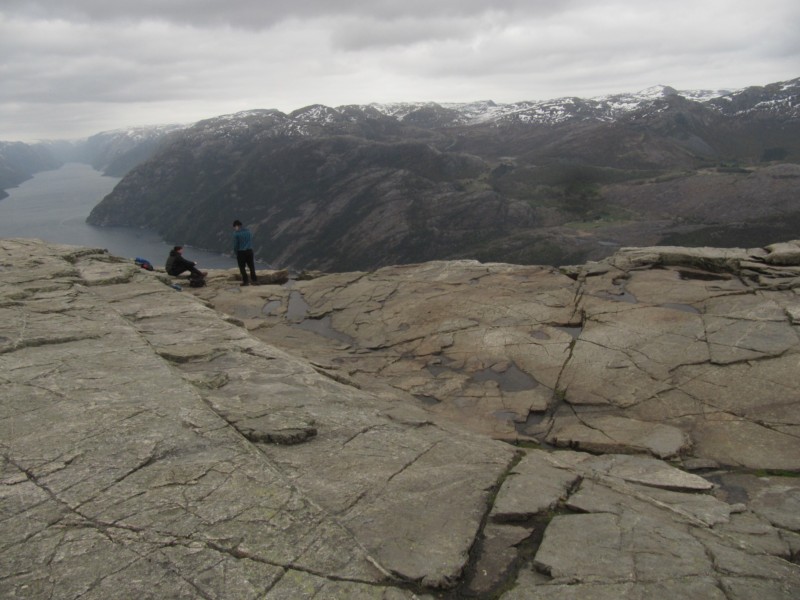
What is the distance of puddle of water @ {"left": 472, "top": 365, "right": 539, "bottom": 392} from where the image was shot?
14414 millimetres

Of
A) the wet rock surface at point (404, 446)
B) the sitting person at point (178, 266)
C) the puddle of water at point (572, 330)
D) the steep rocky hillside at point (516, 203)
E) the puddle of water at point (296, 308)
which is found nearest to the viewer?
the wet rock surface at point (404, 446)

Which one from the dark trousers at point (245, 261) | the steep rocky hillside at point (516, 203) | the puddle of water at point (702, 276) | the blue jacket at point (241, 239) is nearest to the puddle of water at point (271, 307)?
the dark trousers at point (245, 261)

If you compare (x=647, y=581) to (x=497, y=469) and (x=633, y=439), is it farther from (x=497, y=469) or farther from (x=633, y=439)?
(x=633, y=439)

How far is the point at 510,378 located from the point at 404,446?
701 cm

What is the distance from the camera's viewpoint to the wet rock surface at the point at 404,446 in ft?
18.1

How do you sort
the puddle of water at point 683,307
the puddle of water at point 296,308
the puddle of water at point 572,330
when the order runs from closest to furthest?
the puddle of water at point 572,330, the puddle of water at point 683,307, the puddle of water at point 296,308

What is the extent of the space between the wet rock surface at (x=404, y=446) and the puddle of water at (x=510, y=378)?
0.08m

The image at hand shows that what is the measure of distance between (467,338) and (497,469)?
9.24 metres

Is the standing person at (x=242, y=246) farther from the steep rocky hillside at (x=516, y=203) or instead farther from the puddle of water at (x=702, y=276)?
the steep rocky hillside at (x=516, y=203)

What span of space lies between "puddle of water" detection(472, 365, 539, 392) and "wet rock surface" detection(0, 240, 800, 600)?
85 millimetres

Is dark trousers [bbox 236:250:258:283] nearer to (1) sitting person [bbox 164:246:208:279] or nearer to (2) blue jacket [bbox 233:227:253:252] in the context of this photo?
(2) blue jacket [bbox 233:227:253:252]

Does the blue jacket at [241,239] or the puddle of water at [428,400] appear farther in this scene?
the blue jacket at [241,239]

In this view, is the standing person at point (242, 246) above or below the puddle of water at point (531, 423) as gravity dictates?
above

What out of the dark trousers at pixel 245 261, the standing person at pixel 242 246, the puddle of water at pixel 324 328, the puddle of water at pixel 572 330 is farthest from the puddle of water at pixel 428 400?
the dark trousers at pixel 245 261
